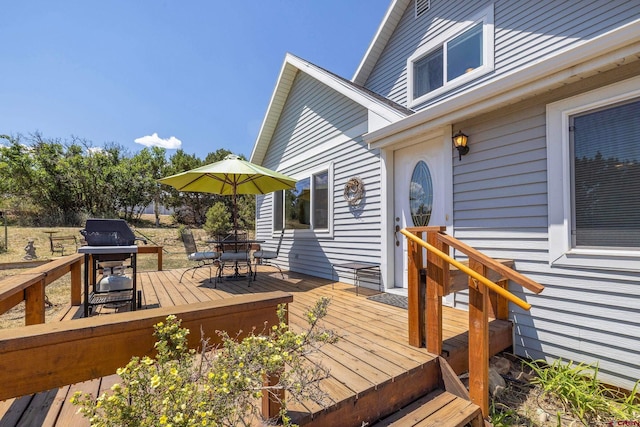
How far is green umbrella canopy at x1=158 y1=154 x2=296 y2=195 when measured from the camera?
4.67 metres

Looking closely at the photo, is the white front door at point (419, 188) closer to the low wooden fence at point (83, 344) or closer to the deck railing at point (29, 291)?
the low wooden fence at point (83, 344)

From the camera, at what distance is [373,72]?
6.90 meters

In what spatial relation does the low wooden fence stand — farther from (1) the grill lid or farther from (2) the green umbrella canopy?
(2) the green umbrella canopy

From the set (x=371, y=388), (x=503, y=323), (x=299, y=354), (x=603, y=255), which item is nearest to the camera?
(x=299, y=354)

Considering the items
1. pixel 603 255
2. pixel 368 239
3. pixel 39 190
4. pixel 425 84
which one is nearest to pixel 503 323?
pixel 603 255

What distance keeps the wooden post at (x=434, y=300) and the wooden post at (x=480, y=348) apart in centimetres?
24

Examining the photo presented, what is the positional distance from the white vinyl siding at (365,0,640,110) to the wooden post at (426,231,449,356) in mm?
2513

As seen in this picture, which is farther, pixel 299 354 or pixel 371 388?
pixel 371 388

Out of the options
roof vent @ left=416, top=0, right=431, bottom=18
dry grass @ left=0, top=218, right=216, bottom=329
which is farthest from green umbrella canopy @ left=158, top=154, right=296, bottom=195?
roof vent @ left=416, top=0, right=431, bottom=18

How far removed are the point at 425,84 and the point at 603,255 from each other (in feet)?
14.0

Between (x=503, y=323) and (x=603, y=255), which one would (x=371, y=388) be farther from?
(x=603, y=255)

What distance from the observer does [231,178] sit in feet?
18.9

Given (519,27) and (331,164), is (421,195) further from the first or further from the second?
(519,27)

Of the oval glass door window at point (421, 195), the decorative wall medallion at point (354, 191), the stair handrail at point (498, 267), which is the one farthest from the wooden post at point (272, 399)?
the decorative wall medallion at point (354, 191)
